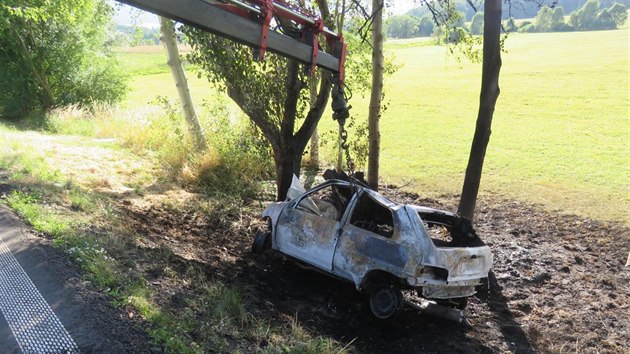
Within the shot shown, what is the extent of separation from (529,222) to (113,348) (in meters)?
9.51

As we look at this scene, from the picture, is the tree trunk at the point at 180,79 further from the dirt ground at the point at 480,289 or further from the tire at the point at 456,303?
the tire at the point at 456,303

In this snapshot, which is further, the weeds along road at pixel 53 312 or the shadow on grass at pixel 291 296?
the shadow on grass at pixel 291 296

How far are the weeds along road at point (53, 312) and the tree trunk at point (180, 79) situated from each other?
8.31m

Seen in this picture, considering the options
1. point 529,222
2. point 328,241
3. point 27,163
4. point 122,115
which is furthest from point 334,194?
point 122,115

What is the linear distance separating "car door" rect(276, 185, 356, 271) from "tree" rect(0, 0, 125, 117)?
16.8 meters

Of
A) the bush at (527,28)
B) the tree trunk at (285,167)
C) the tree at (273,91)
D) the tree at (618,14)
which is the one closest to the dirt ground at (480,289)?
the tree trunk at (285,167)

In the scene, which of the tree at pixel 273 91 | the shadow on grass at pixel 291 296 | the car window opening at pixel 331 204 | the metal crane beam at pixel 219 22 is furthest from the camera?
the tree at pixel 273 91

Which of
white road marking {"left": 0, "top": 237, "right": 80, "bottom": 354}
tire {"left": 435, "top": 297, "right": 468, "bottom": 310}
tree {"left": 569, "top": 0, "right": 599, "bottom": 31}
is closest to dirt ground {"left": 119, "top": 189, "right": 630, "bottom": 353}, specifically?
tire {"left": 435, "top": 297, "right": 468, "bottom": 310}

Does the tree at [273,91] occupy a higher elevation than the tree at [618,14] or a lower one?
lower

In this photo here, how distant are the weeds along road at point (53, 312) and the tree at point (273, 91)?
18.7ft

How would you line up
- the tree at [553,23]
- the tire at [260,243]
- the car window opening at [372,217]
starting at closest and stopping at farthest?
the car window opening at [372,217] < the tire at [260,243] < the tree at [553,23]

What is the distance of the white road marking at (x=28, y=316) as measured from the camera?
413 cm

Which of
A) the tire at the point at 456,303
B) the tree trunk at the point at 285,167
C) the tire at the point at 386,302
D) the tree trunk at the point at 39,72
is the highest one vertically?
the tree trunk at the point at 39,72

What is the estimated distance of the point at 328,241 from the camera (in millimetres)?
7078
